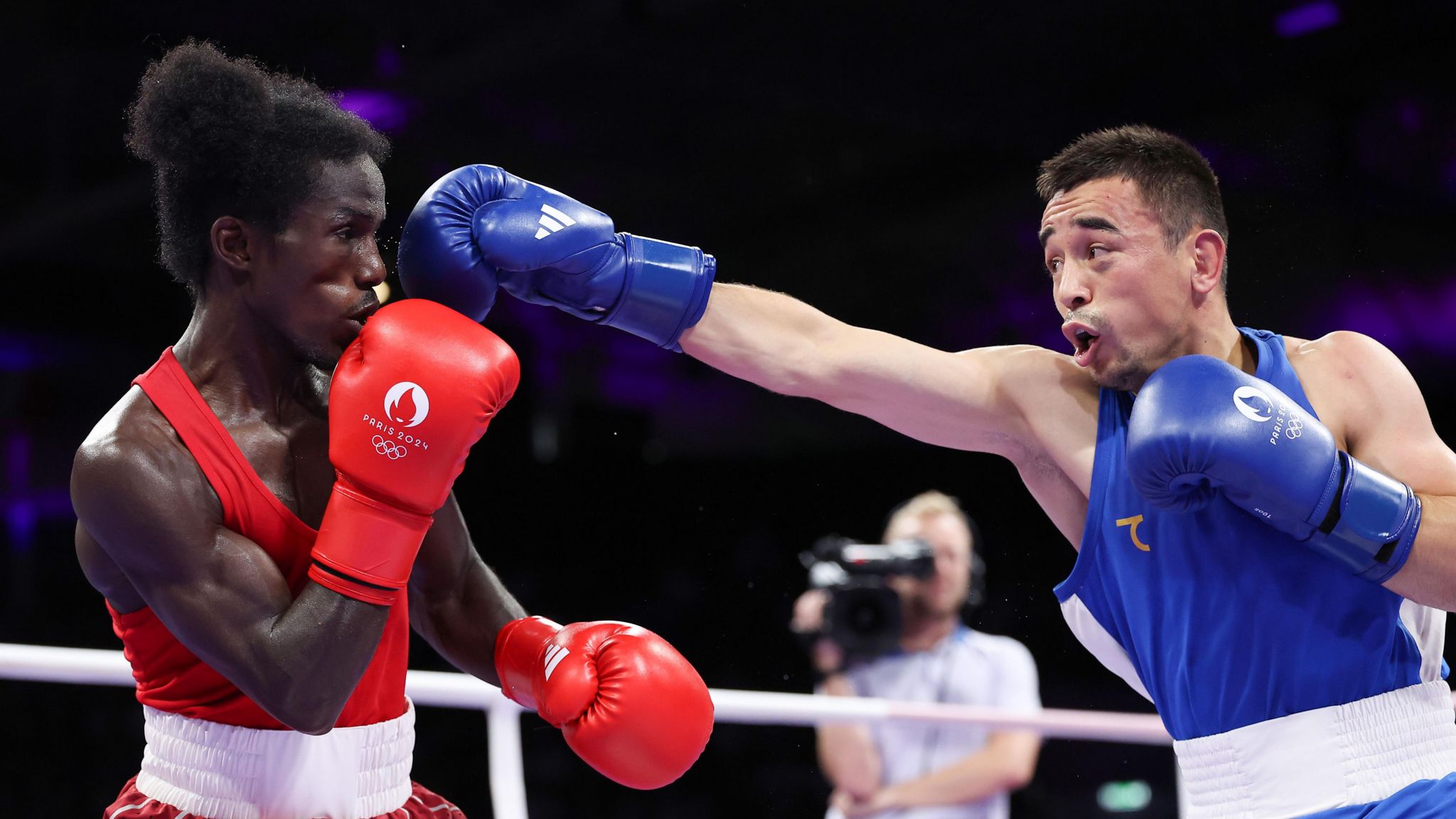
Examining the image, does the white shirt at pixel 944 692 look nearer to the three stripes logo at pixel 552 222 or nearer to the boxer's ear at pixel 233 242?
the three stripes logo at pixel 552 222

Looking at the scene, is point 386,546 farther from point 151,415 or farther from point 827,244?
point 827,244

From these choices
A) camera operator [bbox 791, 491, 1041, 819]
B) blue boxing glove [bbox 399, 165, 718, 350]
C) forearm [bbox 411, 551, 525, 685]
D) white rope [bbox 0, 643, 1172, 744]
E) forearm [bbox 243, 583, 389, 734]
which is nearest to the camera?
forearm [bbox 243, 583, 389, 734]

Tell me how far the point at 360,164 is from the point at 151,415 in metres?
0.44

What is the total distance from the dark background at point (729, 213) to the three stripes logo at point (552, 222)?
5741 millimetres

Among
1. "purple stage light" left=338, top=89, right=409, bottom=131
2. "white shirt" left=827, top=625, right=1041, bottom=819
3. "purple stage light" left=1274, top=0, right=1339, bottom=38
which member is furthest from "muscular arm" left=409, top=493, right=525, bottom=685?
"purple stage light" left=1274, top=0, right=1339, bottom=38

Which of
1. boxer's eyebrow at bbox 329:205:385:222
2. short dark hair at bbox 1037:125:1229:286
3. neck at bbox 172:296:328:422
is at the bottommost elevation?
neck at bbox 172:296:328:422

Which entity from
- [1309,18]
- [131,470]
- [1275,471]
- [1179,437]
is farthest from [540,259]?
[1309,18]

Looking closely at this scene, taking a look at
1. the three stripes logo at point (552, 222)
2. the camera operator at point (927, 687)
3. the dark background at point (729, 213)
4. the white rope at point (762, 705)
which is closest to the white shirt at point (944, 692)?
the camera operator at point (927, 687)

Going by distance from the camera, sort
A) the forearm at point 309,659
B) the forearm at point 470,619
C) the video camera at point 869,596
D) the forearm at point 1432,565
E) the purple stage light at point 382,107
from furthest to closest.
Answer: the purple stage light at point 382,107, the video camera at point 869,596, the forearm at point 470,619, the forearm at point 1432,565, the forearm at point 309,659

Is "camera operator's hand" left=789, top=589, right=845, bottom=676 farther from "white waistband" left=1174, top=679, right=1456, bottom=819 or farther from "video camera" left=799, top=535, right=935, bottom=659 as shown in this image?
"white waistband" left=1174, top=679, right=1456, bottom=819

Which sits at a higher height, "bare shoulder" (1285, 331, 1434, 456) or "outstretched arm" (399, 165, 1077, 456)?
"bare shoulder" (1285, 331, 1434, 456)

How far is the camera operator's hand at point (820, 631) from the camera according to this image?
4.00 m

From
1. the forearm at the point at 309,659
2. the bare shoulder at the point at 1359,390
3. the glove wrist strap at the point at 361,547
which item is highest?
the bare shoulder at the point at 1359,390

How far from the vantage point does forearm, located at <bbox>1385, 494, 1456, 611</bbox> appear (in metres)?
1.80
